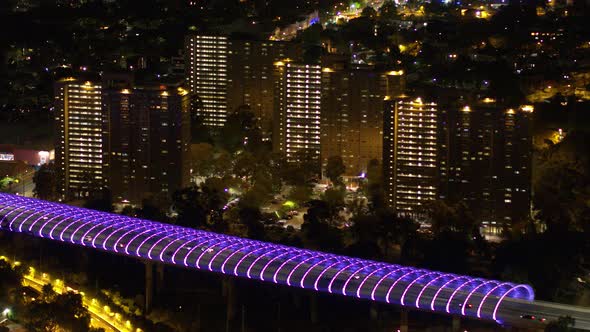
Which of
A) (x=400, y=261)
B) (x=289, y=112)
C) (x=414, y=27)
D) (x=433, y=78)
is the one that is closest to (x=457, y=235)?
(x=400, y=261)

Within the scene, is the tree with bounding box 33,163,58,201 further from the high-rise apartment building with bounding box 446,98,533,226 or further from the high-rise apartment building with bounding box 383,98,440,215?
the high-rise apartment building with bounding box 446,98,533,226

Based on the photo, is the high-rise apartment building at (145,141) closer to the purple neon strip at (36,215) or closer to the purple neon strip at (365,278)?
the purple neon strip at (36,215)

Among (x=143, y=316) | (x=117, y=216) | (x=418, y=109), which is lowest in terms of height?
(x=143, y=316)

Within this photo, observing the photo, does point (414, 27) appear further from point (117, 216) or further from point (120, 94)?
point (117, 216)

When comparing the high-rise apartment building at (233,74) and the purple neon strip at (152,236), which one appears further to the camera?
the high-rise apartment building at (233,74)

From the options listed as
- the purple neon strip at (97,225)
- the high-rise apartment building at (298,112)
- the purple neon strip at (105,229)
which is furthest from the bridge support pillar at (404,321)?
the high-rise apartment building at (298,112)

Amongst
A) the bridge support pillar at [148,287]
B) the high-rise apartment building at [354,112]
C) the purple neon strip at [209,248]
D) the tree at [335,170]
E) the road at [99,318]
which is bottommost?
the road at [99,318]

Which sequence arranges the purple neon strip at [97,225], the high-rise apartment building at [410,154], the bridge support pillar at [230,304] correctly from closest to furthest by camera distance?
the bridge support pillar at [230,304] < the purple neon strip at [97,225] < the high-rise apartment building at [410,154]

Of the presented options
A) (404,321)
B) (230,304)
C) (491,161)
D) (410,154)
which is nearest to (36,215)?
(230,304)
